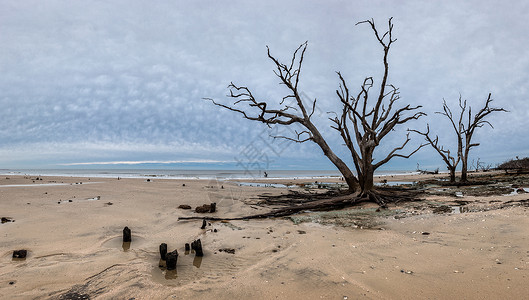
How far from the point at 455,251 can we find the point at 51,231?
672 cm

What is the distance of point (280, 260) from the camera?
376cm

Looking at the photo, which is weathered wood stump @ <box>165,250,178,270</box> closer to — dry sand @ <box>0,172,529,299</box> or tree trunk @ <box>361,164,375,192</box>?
dry sand @ <box>0,172,529,299</box>

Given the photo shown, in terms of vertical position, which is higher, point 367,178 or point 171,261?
point 367,178

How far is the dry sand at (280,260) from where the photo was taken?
283 cm

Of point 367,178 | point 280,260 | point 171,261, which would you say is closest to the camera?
point 171,261

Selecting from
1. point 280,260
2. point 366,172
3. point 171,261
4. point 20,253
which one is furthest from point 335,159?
point 20,253

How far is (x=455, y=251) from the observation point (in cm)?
376

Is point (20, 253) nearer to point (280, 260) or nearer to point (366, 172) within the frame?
point (280, 260)

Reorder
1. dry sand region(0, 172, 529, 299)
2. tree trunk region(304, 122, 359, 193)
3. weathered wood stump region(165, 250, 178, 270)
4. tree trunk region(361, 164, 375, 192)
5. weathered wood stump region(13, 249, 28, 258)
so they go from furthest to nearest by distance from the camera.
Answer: tree trunk region(304, 122, 359, 193), tree trunk region(361, 164, 375, 192), weathered wood stump region(13, 249, 28, 258), weathered wood stump region(165, 250, 178, 270), dry sand region(0, 172, 529, 299)

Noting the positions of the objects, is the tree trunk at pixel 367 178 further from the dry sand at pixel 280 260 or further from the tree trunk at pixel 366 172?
the dry sand at pixel 280 260

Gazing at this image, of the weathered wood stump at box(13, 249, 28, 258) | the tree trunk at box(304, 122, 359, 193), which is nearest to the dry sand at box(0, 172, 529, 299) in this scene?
the weathered wood stump at box(13, 249, 28, 258)

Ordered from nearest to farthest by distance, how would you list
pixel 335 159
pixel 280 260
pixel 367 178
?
pixel 280 260
pixel 367 178
pixel 335 159

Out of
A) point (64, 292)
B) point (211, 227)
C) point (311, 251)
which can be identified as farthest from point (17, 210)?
point (311, 251)

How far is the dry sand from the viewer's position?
9.29ft
